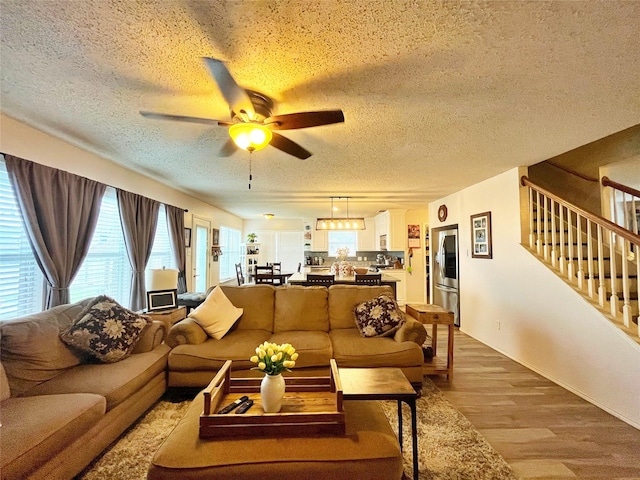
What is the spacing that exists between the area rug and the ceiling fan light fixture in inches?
83.7

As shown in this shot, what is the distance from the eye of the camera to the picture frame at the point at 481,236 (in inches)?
168

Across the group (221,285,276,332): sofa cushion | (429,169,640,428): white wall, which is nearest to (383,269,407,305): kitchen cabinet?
(429,169,640,428): white wall

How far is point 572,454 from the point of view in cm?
196

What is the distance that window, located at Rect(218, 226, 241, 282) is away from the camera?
25.4ft

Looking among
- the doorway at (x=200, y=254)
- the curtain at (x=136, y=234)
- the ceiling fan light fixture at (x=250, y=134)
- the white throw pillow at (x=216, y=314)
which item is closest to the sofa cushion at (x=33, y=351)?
the white throw pillow at (x=216, y=314)

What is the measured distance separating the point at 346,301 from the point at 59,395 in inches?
97.5

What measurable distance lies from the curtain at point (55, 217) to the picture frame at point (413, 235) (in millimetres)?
6160

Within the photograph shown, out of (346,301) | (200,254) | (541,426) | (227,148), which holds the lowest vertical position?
(541,426)

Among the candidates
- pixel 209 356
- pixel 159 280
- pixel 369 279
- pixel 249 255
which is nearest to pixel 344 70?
pixel 209 356

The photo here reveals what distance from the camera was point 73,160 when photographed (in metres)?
2.90

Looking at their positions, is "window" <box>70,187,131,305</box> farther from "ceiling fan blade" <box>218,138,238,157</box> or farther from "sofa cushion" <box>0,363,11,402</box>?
"ceiling fan blade" <box>218,138,238,157</box>

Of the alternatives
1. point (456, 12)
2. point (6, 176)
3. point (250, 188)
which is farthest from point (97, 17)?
point (250, 188)

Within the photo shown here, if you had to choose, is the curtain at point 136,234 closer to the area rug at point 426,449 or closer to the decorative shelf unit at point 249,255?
the area rug at point 426,449

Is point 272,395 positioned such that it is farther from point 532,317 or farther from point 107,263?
point 532,317
